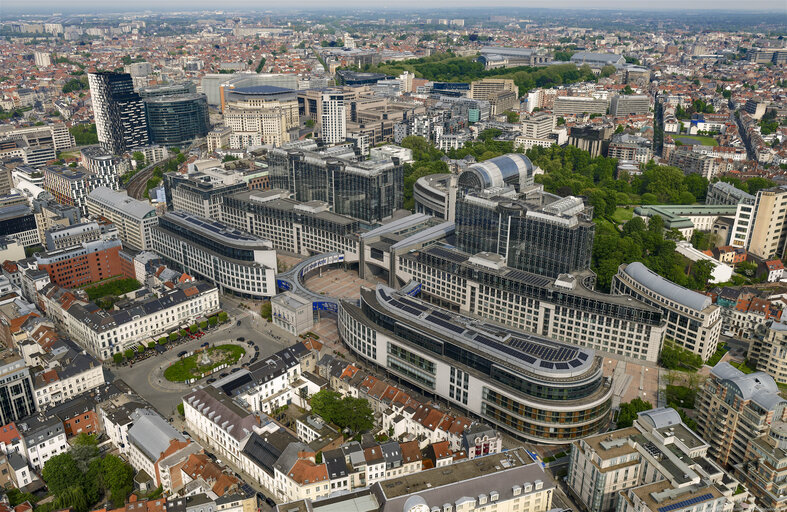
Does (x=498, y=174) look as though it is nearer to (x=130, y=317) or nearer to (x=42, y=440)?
(x=130, y=317)

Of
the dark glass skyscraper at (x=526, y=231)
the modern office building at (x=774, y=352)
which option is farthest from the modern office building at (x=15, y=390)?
the modern office building at (x=774, y=352)

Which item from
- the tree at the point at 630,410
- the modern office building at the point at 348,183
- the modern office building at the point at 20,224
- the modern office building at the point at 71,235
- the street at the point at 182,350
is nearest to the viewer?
the tree at the point at 630,410

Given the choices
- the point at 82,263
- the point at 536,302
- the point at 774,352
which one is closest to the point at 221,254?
the point at 82,263

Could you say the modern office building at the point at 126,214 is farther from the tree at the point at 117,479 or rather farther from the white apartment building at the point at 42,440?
the tree at the point at 117,479

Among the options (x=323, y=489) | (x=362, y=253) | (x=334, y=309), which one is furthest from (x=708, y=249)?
(x=323, y=489)

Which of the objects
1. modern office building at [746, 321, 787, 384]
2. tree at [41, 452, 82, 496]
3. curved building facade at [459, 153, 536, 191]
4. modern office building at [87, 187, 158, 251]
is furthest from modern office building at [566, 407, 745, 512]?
modern office building at [87, 187, 158, 251]

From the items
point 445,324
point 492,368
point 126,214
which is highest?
point 445,324
